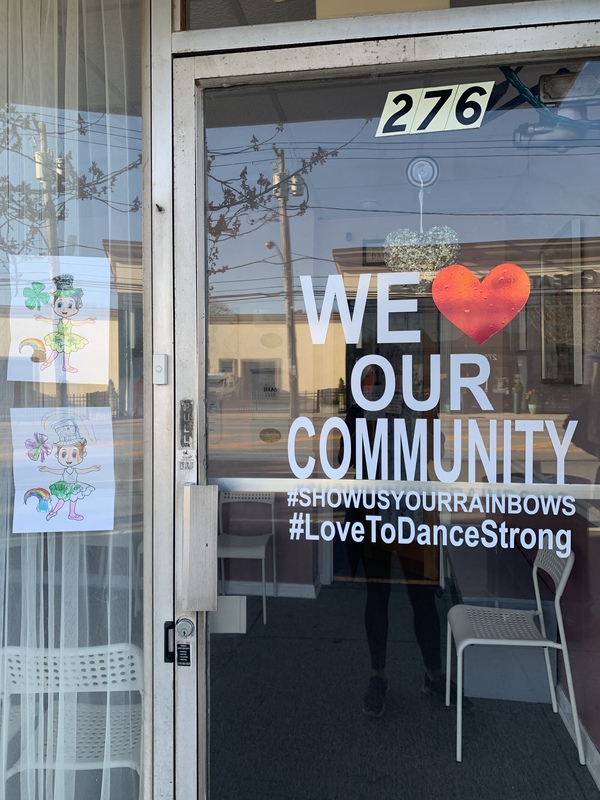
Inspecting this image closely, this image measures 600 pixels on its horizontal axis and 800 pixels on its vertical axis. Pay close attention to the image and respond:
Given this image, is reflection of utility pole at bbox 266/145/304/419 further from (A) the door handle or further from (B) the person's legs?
(B) the person's legs

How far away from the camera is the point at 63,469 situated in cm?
155

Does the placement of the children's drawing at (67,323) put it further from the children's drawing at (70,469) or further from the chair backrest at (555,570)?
the chair backrest at (555,570)

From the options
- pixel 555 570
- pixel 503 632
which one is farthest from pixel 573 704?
pixel 555 570

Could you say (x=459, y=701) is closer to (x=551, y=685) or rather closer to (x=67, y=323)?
(x=551, y=685)

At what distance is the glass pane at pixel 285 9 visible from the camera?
1.42m

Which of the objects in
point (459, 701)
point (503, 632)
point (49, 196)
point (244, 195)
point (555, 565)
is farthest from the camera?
point (459, 701)

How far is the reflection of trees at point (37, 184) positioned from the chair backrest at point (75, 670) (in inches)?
41.0

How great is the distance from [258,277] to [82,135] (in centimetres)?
58

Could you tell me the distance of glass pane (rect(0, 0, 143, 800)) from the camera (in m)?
1.53

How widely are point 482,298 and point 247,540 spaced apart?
1.16 metres

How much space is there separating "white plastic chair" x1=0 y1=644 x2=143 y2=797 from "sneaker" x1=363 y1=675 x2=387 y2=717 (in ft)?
3.30

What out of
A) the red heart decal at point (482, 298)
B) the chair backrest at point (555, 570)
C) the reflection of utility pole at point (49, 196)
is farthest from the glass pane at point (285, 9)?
the chair backrest at point (555, 570)

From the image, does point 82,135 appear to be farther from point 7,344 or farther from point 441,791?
point 441,791

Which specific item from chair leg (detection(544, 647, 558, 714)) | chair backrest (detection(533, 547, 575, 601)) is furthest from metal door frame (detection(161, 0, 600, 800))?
chair leg (detection(544, 647, 558, 714))
